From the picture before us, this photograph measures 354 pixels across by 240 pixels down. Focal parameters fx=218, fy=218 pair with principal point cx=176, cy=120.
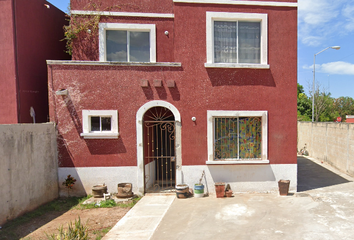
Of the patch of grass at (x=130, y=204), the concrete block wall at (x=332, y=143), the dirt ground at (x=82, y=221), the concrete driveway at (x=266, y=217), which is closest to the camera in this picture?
the concrete driveway at (x=266, y=217)

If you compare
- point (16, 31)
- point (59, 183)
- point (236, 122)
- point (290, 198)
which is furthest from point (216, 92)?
point (16, 31)

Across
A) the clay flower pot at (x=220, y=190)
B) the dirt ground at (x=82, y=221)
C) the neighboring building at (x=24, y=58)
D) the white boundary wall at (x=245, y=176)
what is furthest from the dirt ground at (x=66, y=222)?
the neighboring building at (x=24, y=58)

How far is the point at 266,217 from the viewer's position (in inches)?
219

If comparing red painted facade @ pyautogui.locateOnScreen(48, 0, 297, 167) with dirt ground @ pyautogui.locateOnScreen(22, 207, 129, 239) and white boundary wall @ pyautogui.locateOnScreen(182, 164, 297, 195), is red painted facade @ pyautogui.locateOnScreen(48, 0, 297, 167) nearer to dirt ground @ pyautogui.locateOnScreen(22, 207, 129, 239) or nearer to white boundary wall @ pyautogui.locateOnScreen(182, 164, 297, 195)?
white boundary wall @ pyautogui.locateOnScreen(182, 164, 297, 195)

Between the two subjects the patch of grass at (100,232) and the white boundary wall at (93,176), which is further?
the white boundary wall at (93,176)

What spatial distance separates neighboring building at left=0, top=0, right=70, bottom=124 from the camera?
6.77 meters

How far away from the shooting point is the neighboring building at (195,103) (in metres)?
7.24

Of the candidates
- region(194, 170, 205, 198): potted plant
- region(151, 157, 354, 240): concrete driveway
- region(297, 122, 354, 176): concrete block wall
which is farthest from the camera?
region(297, 122, 354, 176): concrete block wall

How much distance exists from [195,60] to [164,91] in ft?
4.83

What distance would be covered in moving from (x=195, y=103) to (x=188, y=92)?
438mm

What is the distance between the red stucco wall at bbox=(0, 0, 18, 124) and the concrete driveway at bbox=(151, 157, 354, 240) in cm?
584

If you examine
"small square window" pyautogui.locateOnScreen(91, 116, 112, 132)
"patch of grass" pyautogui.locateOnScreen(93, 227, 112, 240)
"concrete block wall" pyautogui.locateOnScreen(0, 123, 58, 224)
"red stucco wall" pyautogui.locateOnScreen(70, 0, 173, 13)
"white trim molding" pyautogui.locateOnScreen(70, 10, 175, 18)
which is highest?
"red stucco wall" pyautogui.locateOnScreen(70, 0, 173, 13)

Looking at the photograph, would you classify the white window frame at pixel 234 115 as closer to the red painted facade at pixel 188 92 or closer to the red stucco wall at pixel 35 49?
the red painted facade at pixel 188 92

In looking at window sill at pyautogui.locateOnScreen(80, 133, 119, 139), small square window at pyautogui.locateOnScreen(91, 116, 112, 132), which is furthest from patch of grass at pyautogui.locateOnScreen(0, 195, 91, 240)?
small square window at pyautogui.locateOnScreen(91, 116, 112, 132)
